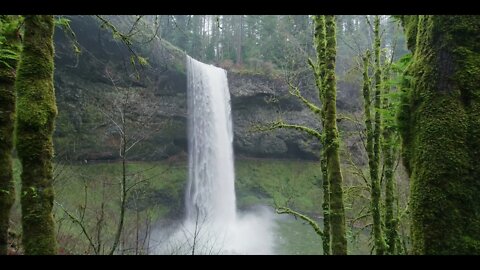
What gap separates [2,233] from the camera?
3699 mm

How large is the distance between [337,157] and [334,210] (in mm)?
837

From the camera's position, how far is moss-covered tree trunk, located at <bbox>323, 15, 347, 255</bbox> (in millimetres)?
5398

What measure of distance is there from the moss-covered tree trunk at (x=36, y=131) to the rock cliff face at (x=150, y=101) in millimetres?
16227

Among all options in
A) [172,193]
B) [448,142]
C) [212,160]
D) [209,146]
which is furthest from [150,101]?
[448,142]

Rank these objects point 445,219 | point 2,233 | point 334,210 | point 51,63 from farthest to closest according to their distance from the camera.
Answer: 1. point 334,210
2. point 51,63
3. point 2,233
4. point 445,219

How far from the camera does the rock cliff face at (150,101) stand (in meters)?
23.7

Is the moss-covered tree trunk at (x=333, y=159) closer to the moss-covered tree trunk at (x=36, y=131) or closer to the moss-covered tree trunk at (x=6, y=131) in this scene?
the moss-covered tree trunk at (x=36, y=131)

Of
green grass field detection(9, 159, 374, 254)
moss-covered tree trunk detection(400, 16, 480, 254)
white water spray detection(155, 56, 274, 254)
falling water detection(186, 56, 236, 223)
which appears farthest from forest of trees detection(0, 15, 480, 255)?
falling water detection(186, 56, 236, 223)

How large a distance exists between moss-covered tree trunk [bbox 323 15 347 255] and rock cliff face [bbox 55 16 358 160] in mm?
14032

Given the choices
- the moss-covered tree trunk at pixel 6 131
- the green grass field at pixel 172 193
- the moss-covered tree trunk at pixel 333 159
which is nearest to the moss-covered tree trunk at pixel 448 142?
the moss-covered tree trunk at pixel 333 159
